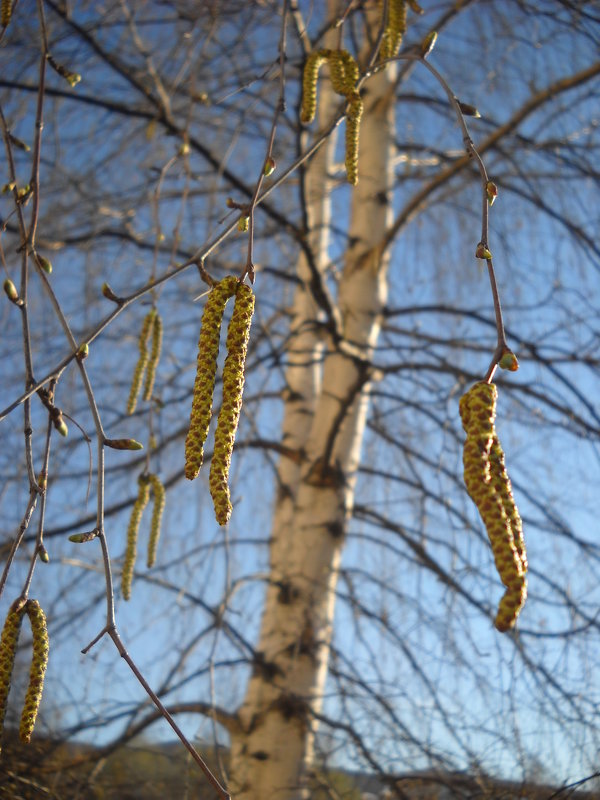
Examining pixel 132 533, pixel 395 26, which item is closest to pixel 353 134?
pixel 395 26

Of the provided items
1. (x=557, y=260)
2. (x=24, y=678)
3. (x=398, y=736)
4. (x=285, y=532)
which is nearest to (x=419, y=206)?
(x=557, y=260)

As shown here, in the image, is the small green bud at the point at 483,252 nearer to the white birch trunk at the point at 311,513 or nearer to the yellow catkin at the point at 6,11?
the yellow catkin at the point at 6,11

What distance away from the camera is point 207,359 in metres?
0.75

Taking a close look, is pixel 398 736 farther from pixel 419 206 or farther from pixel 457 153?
pixel 457 153

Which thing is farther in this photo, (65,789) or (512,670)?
(65,789)

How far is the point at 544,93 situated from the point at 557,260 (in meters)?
0.49

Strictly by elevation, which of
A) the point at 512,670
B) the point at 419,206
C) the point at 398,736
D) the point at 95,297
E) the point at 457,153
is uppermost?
the point at 457,153

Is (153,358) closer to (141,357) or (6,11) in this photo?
(141,357)

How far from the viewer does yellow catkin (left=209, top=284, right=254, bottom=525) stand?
65cm

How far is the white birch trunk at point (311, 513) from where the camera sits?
1987mm

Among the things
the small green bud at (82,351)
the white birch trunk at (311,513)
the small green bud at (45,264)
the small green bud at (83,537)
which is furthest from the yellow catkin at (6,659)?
the white birch trunk at (311,513)

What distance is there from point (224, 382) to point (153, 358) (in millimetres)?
652

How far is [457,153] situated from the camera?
9.43ft

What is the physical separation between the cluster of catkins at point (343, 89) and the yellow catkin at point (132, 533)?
1.94 ft
